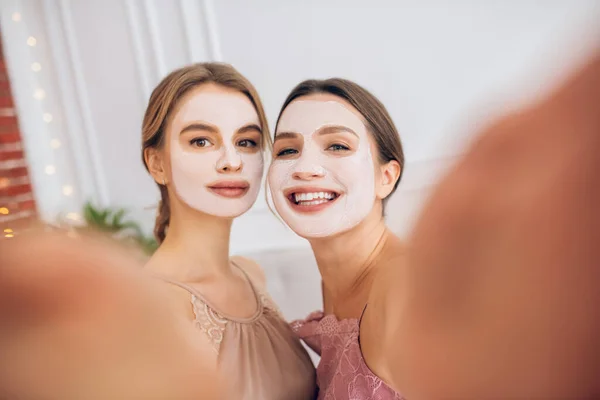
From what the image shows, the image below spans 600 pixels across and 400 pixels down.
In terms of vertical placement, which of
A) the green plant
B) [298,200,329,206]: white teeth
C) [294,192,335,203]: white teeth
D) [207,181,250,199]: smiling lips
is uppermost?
[207,181,250,199]: smiling lips

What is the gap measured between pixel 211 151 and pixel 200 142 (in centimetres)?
2

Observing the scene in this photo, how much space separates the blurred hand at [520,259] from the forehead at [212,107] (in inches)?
24.5

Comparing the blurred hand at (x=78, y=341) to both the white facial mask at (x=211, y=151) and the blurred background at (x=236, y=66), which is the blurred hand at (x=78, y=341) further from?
the blurred background at (x=236, y=66)

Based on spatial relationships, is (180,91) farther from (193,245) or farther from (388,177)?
(388,177)

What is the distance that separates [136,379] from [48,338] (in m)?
0.07

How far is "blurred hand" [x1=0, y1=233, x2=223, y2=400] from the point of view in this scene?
0.38 m

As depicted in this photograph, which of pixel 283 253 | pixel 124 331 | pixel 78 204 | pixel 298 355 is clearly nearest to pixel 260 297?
A: pixel 298 355

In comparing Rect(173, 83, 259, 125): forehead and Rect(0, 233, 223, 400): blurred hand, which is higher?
Rect(173, 83, 259, 125): forehead

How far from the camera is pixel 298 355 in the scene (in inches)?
35.5

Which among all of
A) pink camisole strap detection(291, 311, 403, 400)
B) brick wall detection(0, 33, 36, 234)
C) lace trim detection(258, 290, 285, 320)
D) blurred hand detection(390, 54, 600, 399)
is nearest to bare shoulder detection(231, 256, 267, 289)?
lace trim detection(258, 290, 285, 320)

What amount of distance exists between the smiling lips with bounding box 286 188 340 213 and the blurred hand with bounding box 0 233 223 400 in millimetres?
417

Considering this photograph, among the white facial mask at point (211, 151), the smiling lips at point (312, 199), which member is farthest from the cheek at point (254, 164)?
the smiling lips at point (312, 199)

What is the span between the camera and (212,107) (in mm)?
846

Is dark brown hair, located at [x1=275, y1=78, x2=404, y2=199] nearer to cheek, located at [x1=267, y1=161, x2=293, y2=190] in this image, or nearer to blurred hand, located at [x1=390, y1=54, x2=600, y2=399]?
cheek, located at [x1=267, y1=161, x2=293, y2=190]
